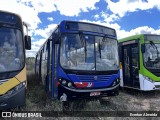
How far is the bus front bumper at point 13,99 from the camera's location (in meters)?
7.42

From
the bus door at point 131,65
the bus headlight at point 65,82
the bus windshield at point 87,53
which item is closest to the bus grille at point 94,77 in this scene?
the bus windshield at point 87,53

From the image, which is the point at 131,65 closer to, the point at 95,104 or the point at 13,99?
the point at 95,104

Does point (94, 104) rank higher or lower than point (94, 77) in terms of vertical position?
lower

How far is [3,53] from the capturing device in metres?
7.80

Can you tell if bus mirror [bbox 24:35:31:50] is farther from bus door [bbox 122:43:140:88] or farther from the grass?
bus door [bbox 122:43:140:88]

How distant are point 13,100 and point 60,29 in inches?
115

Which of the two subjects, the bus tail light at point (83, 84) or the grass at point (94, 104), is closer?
the bus tail light at point (83, 84)

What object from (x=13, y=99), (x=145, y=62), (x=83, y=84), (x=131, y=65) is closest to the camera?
(x=13, y=99)

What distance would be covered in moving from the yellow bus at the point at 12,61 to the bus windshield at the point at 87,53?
1.41m

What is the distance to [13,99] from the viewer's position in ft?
24.8

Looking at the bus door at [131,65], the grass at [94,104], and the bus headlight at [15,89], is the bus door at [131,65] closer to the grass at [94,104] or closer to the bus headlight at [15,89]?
the grass at [94,104]

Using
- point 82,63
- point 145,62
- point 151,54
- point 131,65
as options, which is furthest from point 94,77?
point 131,65

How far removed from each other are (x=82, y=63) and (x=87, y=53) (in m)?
0.41

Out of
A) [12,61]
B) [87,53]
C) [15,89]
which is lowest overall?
[15,89]
